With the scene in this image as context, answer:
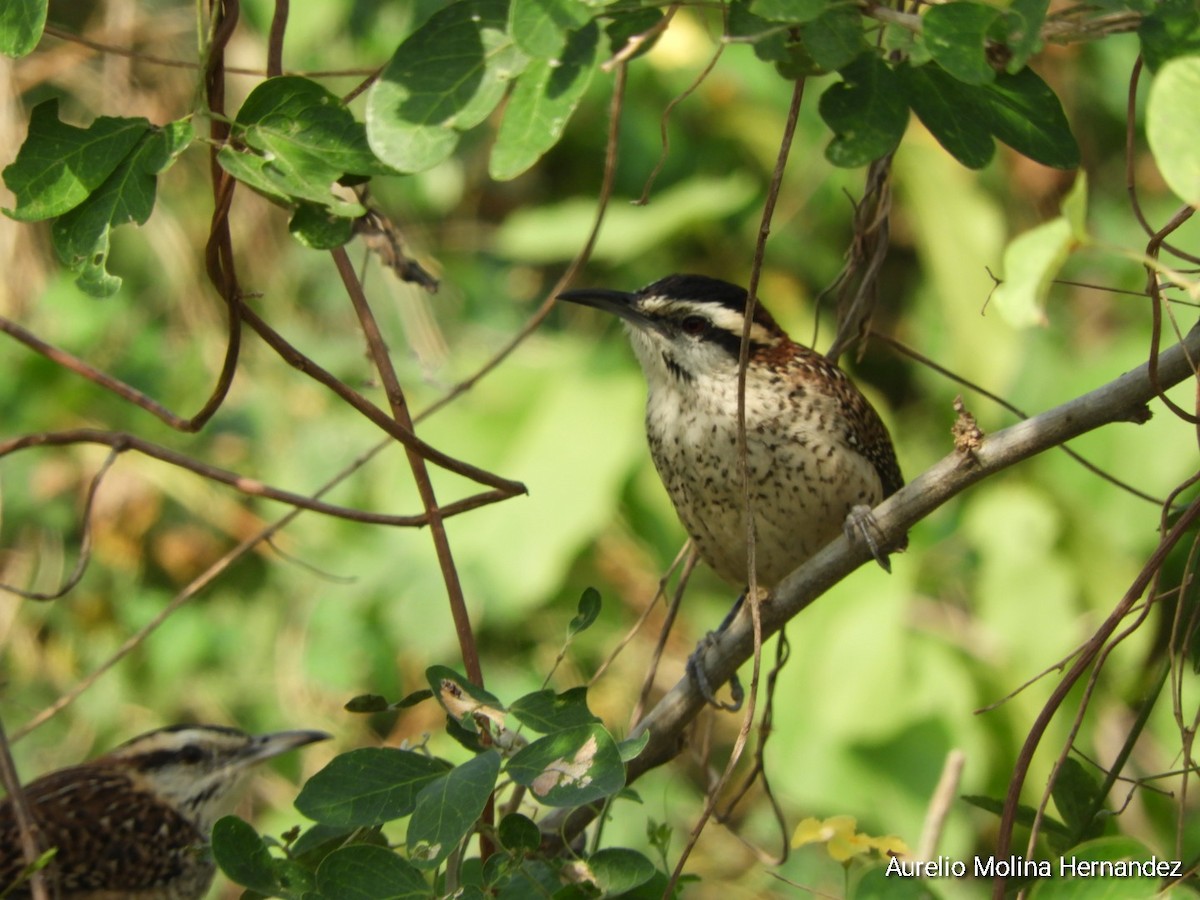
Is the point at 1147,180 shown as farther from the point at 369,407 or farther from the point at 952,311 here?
the point at 369,407

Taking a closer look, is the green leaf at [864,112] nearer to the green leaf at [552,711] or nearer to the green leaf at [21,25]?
the green leaf at [552,711]

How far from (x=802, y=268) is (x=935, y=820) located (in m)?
3.92

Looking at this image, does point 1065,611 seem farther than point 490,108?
Yes

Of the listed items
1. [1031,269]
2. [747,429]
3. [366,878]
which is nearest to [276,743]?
[747,429]

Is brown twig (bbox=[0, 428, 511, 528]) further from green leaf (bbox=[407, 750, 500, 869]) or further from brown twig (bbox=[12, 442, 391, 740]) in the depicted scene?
green leaf (bbox=[407, 750, 500, 869])

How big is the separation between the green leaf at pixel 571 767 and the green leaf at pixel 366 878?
0.19 metres

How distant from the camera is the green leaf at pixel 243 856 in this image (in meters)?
2.02

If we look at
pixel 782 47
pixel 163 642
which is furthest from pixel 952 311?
pixel 782 47

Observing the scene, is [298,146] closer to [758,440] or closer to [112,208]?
[112,208]

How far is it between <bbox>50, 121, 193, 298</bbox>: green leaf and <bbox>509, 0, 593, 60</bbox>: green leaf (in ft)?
1.81

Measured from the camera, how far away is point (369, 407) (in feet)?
7.61

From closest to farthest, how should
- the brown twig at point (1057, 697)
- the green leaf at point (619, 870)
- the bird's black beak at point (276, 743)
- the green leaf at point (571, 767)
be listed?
the green leaf at point (571, 767) → the brown twig at point (1057, 697) → the green leaf at point (619, 870) → the bird's black beak at point (276, 743)

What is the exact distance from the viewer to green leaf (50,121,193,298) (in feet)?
6.55

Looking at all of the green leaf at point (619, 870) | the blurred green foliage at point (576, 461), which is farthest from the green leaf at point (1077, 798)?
the blurred green foliage at point (576, 461)
